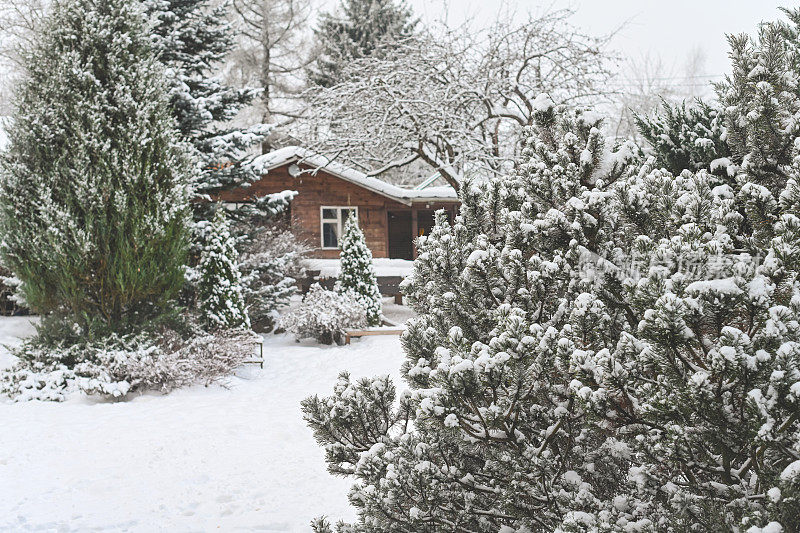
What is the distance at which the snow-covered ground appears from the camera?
18891mm

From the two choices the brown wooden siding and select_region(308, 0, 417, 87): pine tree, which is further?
select_region(308, 0, 417, 87): pine tree

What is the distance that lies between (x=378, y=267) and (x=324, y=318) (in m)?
8.12

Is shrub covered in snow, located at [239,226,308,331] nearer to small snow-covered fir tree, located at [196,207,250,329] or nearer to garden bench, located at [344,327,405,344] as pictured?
small snow-covered fir tree, located at [196,207,250,329]

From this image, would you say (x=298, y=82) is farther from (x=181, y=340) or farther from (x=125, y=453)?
(x=125, y=453)

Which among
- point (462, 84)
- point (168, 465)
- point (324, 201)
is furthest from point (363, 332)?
point (324, 201)

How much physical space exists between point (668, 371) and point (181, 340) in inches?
346

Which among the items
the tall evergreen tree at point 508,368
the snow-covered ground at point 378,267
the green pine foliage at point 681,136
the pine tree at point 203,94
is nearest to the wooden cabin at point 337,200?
the snow-covered ground at point 378,267

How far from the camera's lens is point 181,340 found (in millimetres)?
9398

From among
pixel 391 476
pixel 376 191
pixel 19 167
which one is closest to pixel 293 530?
pixel 391 476

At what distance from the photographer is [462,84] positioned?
12.1 meters

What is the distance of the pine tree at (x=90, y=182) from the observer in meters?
8.30

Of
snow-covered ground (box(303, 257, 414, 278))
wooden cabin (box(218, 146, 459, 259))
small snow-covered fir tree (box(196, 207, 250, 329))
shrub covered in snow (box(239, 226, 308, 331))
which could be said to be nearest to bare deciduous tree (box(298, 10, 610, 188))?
shrub covered in snow (box(239, 226, 308, 331))

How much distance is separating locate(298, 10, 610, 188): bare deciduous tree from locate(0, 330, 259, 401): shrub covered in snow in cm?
556

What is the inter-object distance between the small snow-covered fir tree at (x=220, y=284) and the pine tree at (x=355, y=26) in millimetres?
17050
